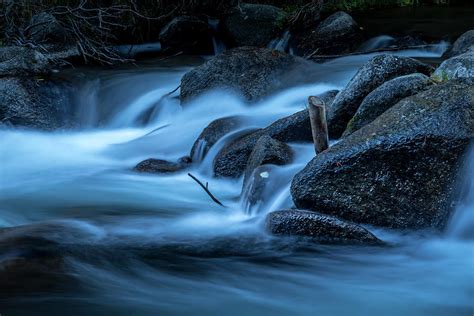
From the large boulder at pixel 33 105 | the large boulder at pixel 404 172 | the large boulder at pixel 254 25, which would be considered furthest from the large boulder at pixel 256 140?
the large boulder at pixel 254 25

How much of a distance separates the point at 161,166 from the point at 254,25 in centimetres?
514

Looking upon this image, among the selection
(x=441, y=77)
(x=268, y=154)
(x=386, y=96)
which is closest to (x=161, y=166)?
(x=268, y=154)

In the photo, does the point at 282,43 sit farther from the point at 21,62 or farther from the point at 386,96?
the point at 386,96

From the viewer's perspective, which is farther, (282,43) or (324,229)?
(282,43)

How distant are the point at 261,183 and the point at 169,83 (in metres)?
4.35

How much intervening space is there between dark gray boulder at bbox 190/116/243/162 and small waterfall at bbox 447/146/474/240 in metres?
2.87

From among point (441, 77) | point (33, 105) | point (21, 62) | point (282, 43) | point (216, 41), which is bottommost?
point (441, 77)

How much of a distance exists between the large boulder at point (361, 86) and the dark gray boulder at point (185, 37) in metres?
5.50

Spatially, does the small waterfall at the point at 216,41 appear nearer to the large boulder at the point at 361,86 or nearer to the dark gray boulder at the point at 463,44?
the dark gray boulder at the point at 463,44

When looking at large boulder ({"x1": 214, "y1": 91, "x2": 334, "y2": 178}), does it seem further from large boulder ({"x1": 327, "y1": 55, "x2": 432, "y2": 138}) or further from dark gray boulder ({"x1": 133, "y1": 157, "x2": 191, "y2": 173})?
dark gray boulder ({"x1": 133, "y1": 157, "x2": 191, "y2": 173})

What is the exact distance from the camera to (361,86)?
19.9ft

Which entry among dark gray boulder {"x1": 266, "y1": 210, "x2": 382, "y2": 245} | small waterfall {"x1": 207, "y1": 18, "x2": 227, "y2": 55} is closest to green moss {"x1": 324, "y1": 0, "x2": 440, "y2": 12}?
small waterfall {"x1": 207, "y1": 18, "x2": 227, "y2": 55}

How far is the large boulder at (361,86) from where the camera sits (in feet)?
19.9

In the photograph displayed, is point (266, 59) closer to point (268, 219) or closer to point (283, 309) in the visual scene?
point (268, 219)
